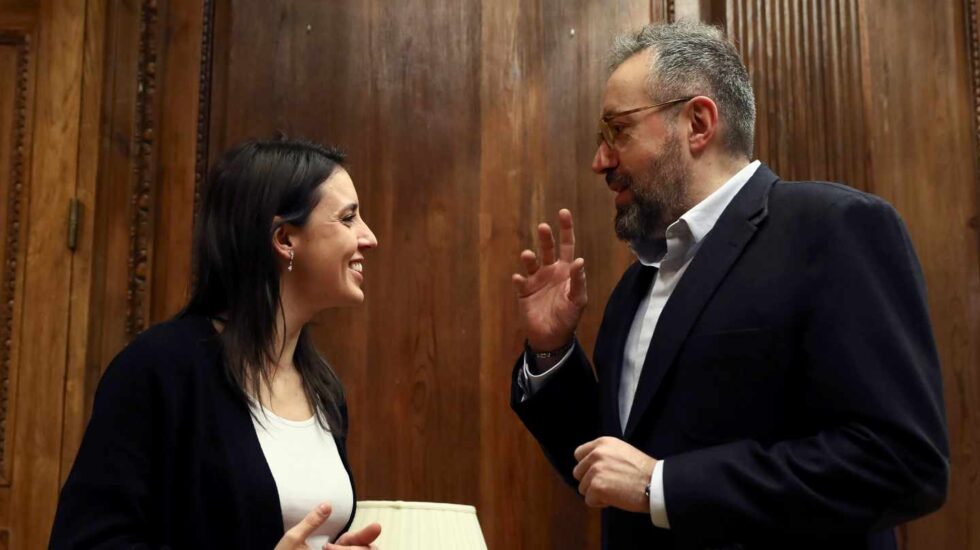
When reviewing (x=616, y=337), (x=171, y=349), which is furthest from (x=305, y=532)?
(x=616, y=337)

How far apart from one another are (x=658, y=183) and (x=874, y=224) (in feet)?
1.51

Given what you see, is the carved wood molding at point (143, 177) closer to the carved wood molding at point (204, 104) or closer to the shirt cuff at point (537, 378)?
the carved wood molding at point (204, 104)

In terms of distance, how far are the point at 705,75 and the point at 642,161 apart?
0.21 m

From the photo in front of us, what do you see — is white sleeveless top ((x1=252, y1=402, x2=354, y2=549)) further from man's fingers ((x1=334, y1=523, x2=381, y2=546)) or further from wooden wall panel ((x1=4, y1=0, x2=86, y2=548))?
wooden wall panel ((x1=4, y1=0, x2=86, y2=548))

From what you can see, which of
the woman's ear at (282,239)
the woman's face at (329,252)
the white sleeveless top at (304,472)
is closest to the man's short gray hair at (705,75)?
the woman's face at (329,252)

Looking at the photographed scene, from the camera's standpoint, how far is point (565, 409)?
2.07m

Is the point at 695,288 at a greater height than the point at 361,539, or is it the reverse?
the point at 695,288

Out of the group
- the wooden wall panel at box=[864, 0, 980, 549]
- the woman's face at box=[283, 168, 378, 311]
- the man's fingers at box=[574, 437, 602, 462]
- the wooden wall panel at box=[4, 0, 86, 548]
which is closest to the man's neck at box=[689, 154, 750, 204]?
the man's fingers at box=[574, 437, 602, 462]

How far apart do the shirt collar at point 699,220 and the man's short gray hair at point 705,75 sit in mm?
100

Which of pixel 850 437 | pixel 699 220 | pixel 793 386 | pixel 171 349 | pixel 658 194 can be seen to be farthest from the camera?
pixel 658 194

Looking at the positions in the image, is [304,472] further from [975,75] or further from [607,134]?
[975,75]

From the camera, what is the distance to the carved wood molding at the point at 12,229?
2.93m

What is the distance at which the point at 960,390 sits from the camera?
9.50 feet

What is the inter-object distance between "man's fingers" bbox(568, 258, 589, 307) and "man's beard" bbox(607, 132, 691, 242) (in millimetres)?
138
